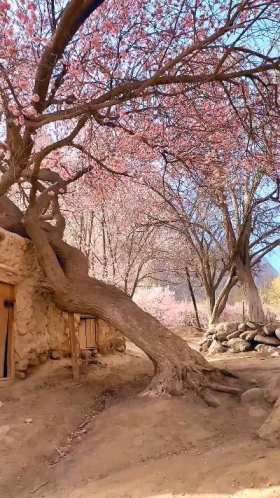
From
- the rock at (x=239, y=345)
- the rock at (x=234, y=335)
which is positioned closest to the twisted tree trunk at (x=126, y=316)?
the rock at (x=239, y=345)

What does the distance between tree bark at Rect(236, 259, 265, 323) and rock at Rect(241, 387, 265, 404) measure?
19.4ft

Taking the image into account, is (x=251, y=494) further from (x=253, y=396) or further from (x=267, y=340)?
(x=267, y=340)

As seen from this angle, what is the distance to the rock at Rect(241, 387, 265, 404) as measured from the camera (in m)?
5.01

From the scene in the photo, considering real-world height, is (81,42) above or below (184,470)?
above

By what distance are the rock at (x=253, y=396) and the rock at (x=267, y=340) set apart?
14.1 ft

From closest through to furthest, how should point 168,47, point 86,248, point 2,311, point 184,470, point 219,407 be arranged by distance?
point 184,470
point 168,47
point 219,407
point 2,311
point 86,248

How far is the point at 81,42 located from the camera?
4.80 m

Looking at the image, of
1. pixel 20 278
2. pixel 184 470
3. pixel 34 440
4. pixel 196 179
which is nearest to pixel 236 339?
pixel 196 179

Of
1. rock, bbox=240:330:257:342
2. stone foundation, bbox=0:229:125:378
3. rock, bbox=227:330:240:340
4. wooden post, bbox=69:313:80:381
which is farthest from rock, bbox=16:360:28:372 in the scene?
rock, bbox=227:330:240:340

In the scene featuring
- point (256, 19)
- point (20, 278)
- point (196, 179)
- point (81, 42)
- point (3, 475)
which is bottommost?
point (3, 475)

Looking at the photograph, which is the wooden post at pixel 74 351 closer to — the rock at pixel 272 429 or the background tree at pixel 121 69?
the background tree at pixel 121 69

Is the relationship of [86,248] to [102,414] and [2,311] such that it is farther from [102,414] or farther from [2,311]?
[102,414]

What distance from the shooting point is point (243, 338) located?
9883mm

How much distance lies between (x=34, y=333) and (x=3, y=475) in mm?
2786
